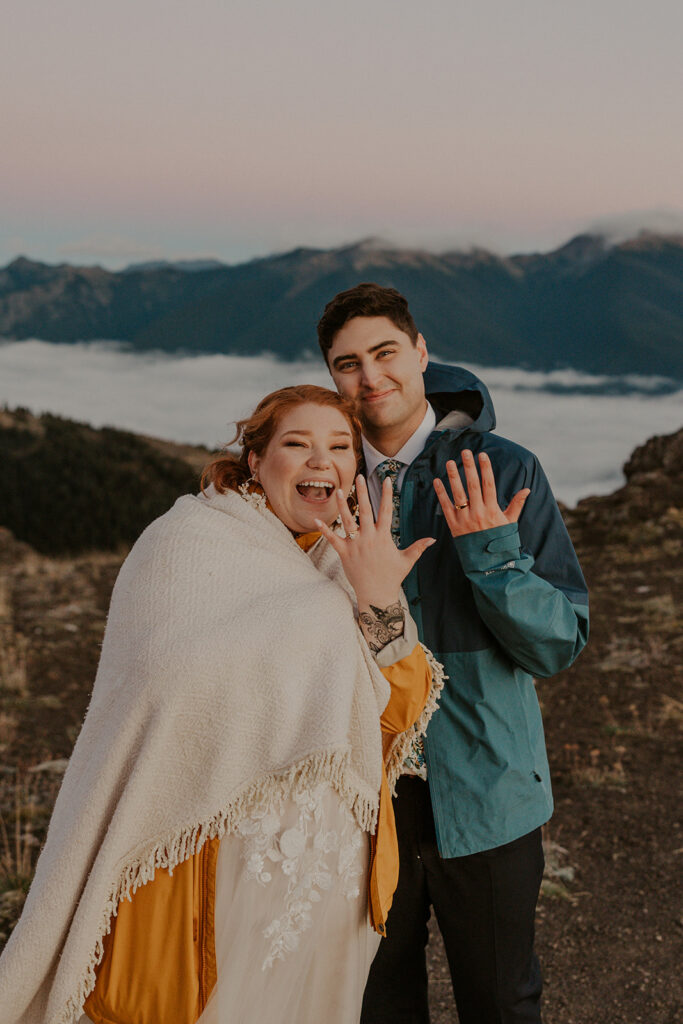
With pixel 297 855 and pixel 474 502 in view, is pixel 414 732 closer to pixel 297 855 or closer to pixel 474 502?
pixel 297 855

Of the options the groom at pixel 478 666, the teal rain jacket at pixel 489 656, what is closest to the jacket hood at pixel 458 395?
the groom at pixel 478 666

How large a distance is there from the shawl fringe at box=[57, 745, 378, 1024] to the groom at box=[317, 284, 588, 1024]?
0.39m

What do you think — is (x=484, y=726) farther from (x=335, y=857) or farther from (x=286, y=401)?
(x=286, y=401)

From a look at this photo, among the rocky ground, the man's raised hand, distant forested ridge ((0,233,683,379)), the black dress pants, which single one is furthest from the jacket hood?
distant forested ridge ((0,233,683,379))

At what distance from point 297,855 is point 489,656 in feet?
2.31

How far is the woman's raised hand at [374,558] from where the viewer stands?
74.4 inches

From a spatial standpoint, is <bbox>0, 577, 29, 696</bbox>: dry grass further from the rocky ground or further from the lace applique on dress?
the lace applique on dress

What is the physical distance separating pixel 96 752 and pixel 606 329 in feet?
527

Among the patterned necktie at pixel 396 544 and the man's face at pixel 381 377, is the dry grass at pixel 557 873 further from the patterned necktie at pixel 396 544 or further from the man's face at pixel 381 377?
the man's face at pixel 381 377

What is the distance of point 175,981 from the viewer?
1824 millimetres

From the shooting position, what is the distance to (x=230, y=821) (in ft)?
5.98

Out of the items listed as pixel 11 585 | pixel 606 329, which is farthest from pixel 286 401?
pixel 606 329

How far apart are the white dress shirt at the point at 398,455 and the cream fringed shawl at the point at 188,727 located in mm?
549

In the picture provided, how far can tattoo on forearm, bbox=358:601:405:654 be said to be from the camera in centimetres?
189
